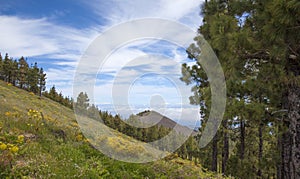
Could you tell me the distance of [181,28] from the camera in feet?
27.3

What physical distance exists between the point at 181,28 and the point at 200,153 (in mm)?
20074

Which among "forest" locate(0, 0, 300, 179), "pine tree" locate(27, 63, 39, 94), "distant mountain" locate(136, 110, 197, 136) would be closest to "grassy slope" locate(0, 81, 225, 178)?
"forest" locate(0, 0, 300, 179)

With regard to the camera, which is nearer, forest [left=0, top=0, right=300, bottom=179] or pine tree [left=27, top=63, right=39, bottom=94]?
forest [left=0, top=0, right=300, bottom=179]

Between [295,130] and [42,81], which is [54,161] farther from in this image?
[42,81]

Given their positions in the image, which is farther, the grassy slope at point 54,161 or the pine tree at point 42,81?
the pine tree at point 42,81

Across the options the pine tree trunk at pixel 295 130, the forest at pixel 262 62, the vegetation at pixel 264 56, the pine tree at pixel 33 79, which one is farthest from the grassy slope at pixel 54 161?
the pine tree at pixel 33 79

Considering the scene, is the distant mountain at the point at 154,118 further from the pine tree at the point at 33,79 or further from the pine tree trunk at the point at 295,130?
the pine tree at the point at 33,79

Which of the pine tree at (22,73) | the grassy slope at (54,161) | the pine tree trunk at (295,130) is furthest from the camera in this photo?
the pine tree at (22,73)

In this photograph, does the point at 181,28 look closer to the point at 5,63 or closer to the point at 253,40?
the point at 253,40

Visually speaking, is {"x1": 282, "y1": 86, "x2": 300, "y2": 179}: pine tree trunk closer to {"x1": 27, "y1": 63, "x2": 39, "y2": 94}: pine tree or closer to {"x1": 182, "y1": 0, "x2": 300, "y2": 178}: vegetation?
{"x1": 182, "y1": 0, "x2": 300, "y2": 178}: vegetation

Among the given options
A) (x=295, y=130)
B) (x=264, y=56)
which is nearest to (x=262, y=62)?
(x=264, y=56)

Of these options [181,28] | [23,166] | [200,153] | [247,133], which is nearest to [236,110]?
[181,28]

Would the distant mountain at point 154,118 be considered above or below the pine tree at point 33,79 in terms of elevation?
below

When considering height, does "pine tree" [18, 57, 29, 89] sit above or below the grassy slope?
above
